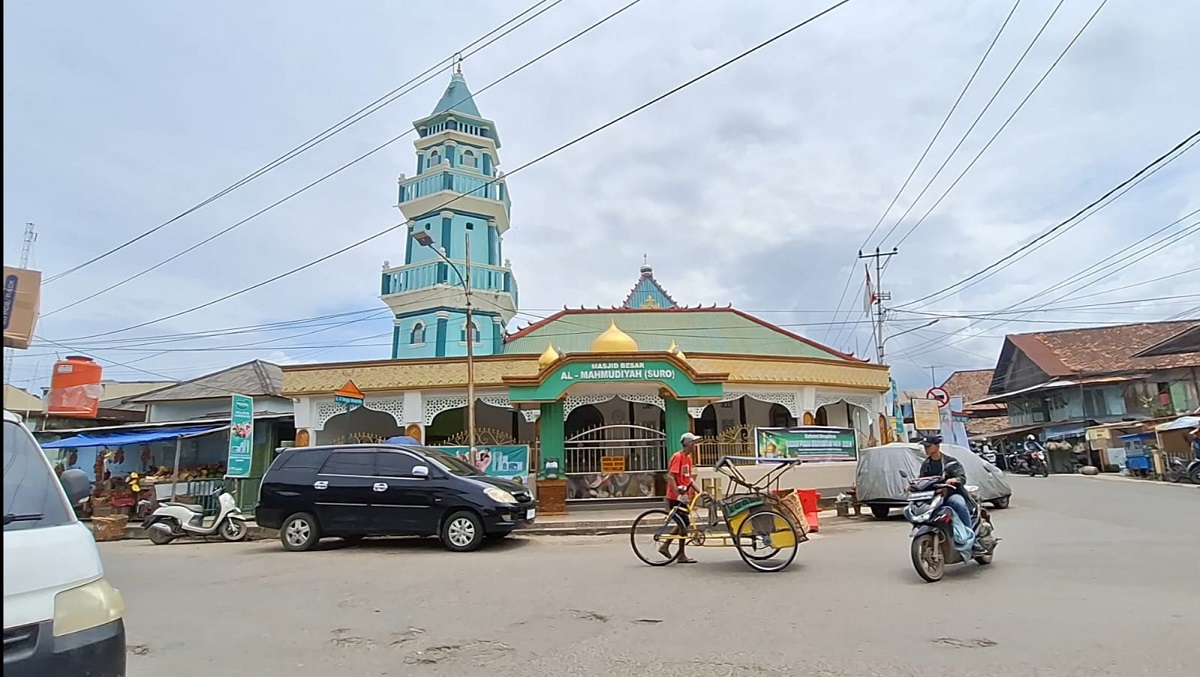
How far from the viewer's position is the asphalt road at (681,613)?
15.7 feet

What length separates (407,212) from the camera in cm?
2920

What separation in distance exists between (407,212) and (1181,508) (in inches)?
1015

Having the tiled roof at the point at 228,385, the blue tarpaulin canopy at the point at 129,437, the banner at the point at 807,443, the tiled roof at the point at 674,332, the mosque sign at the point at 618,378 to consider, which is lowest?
the banner at the point at 807,443

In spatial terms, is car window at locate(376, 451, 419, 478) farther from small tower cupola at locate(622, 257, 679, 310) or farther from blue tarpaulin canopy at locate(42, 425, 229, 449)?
small tower cupola at locate(622, 257, 679, 310)

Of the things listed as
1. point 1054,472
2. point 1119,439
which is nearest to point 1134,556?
point 1119,439

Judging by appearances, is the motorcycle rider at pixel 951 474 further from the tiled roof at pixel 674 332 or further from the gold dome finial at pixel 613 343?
the tiled roof at pixel 674 332

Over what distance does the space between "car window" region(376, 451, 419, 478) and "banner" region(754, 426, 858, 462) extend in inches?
312

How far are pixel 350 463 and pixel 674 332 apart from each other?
16668mm

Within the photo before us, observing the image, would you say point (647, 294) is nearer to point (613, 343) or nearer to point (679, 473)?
point (613, 343)

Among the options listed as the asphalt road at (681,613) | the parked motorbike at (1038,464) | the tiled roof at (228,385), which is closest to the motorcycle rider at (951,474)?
the asphalt road at (681,613)

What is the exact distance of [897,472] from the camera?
13836 millimetres

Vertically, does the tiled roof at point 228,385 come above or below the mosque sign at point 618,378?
above

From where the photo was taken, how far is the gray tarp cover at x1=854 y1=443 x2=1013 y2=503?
13789 millimetres

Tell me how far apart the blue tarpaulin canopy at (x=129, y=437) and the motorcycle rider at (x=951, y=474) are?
54.2 feet
